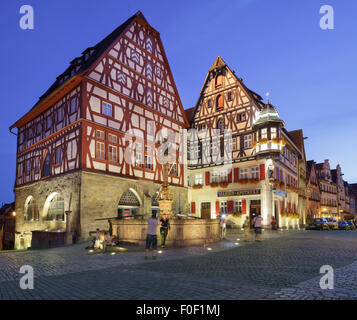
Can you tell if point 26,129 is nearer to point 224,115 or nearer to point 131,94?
point 131,94

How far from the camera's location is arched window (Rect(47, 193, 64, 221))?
2144cm

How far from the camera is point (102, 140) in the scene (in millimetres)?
21047

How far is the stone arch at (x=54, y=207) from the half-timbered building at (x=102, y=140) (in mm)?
68

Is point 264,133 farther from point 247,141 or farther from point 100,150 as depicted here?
point 100,150

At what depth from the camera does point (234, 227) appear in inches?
1124

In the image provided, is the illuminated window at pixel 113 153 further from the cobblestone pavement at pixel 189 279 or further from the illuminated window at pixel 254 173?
the illuminated window at pixel 254 173

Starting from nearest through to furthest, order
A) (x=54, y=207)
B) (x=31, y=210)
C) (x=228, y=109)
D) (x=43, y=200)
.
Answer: (x=54, y=207) < (x=43, y=200) < (x=31, y=210) < (x=228, y=109)

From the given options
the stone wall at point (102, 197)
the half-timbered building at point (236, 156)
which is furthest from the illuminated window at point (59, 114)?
the half-timbered building at point (236, 156)

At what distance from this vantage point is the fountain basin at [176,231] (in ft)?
45.1

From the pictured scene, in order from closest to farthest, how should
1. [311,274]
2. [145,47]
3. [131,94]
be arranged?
[311,274] < [131,94] < [145,47]

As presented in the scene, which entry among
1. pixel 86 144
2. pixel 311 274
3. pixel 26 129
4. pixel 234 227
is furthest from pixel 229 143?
pixel 311 274

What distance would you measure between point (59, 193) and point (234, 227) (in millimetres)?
15738

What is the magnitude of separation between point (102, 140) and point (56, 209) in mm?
Result: 6075

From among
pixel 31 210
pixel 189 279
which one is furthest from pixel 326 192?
pixel 189 279
